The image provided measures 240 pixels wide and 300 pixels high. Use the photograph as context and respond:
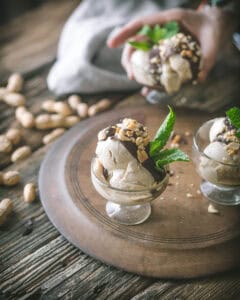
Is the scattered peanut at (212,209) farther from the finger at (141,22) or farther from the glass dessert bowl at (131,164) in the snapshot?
the finger at (141,22)

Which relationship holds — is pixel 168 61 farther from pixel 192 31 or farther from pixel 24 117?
pixel 24 117

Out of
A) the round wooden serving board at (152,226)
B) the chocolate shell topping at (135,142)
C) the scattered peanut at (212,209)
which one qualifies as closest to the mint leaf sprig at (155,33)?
the round wooden serving board at (152,226)

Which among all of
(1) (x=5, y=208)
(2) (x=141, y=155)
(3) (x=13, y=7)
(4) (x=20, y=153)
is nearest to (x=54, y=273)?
(1) (x=5, y=208)

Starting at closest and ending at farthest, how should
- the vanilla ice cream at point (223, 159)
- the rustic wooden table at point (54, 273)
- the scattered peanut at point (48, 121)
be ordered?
the rustic wooden table at point (54, 273) → the vanilla ice cream at point (223, 159) → the scattered peanut at point (48, 121)

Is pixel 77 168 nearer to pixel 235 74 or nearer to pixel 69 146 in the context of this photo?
pixel 69 146

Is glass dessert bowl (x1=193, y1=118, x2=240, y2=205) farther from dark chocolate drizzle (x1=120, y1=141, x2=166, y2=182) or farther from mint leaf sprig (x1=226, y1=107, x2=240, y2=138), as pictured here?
dark chocolate drizzle (x1=120, y1=141, x2=166, y2=182)

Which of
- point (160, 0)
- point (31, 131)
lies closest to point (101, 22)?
point (160, 0)
